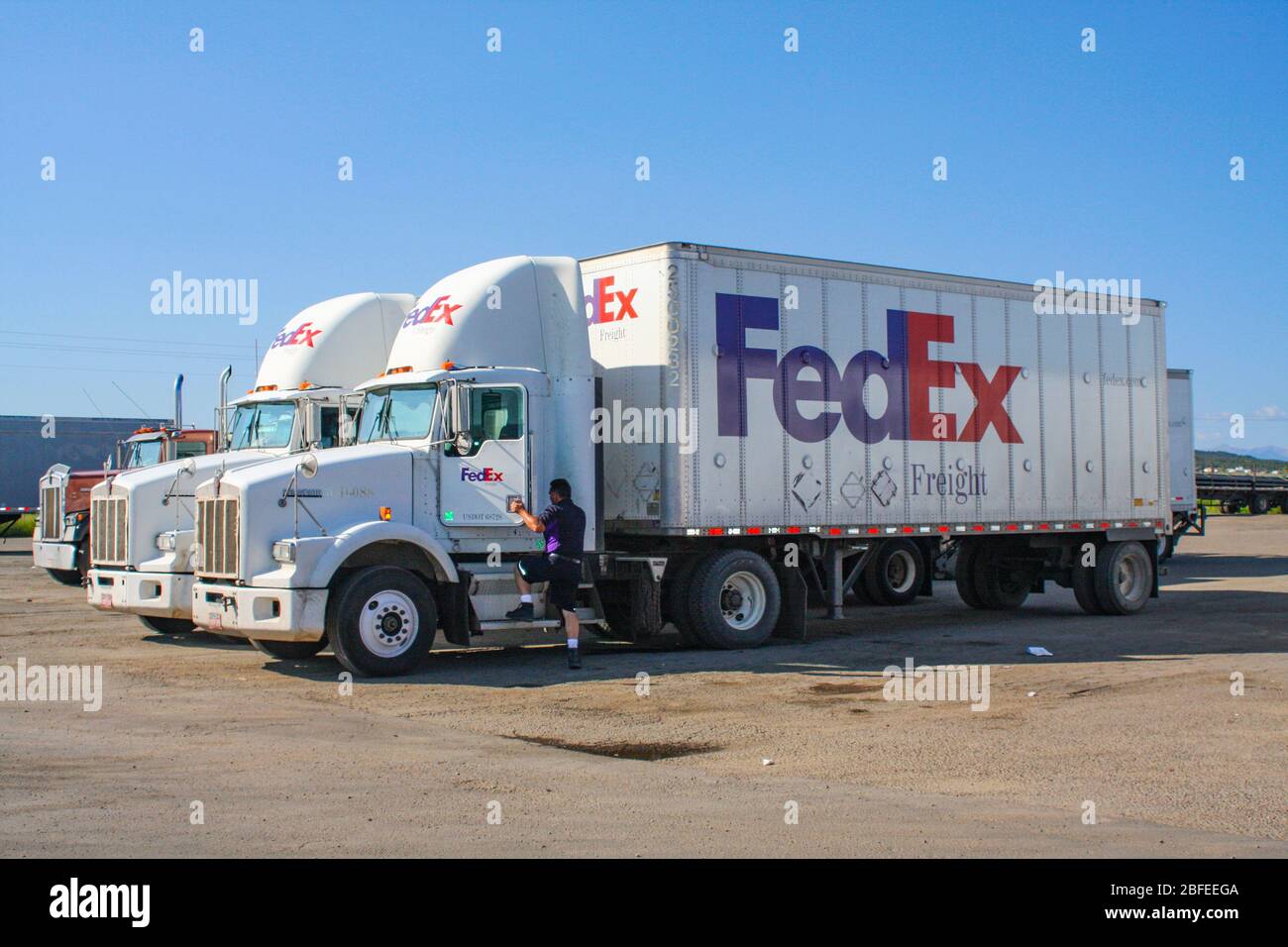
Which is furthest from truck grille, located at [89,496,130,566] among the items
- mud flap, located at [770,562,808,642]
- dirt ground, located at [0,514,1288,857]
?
mud flap, located at [770,562,808,642]

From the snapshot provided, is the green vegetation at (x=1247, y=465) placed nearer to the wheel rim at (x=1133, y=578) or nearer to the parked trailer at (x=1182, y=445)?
the parked trailer at (x=1182, y=445)

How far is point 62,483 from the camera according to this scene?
23719 mm

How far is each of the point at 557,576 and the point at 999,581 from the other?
9.49m

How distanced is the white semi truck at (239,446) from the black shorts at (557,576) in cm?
274

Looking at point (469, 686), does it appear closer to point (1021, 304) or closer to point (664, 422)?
point (664, 422)

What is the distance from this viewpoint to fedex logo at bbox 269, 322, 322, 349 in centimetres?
1628

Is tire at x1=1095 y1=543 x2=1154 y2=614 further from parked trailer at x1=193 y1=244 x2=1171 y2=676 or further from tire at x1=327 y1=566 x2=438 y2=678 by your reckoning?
tire at x1=327 y1=566 x2=438 y2=678

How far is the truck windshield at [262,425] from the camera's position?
15250 mm

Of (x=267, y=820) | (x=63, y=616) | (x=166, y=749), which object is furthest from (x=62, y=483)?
(x=267, y=820)

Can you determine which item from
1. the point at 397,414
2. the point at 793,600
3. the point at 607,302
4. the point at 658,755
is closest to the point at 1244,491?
the point at 793,600

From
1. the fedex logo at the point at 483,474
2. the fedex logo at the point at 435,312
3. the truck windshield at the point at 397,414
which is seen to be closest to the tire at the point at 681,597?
the fedex logo at the point at 483,474

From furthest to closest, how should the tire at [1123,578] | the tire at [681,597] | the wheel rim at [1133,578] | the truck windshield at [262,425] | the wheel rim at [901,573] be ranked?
the wheel rim at [901,573] < the wheel rim at [1133,578] < the tire at [1123,578] < the truck windshield at [262,425] < the tire at [681,597]

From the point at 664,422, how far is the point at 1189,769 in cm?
746

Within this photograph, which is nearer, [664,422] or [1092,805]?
[1092,805]
